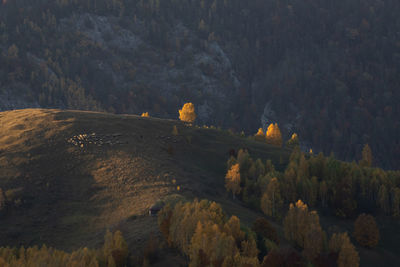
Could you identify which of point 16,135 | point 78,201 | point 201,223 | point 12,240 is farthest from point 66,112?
Answer: point 201,223

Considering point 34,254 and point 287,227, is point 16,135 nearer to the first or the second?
point 34,254

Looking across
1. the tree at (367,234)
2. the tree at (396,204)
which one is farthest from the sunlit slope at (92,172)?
the tree at (396,204)

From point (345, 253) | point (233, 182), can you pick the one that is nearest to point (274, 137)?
point (233, 182)

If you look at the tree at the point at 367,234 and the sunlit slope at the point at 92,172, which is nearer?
the sunlit slope at the point at 92,172

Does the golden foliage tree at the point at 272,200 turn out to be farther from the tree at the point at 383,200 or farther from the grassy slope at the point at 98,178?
the tree at the point at 383,200

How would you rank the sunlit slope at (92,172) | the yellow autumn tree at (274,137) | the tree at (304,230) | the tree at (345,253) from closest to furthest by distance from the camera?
the sunlit slope at (92,172)
the tree at (345,253)
the tree at (304,230)
the yellow autumn tree at (274,137)

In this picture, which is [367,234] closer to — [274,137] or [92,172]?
[92,172]
